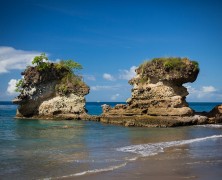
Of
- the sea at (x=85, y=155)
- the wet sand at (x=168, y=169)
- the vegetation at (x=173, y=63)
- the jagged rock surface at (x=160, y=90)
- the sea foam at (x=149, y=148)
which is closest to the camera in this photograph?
the wet sand at (x=168, y=169)

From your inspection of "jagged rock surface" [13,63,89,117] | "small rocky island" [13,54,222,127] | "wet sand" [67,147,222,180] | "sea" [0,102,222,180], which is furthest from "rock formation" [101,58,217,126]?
"wet sand" [67,147,222,180]

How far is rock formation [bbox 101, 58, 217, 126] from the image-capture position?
4362 centimetres

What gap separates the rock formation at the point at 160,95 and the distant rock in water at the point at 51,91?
32.4ft

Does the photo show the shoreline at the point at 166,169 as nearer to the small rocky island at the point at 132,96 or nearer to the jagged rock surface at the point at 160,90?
the small rocky island at the point at 132,96

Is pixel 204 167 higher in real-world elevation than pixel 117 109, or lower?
lower

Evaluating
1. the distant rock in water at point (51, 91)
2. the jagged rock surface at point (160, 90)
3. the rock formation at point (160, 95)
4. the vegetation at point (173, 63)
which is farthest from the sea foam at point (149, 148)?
the distant rock in water at point (51, 91)

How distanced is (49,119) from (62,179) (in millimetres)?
41912

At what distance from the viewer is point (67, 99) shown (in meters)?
58.1

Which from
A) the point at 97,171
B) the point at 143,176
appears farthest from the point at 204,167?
the point at 97,171

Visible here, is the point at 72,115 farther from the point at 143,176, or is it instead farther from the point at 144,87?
the point at 143,176

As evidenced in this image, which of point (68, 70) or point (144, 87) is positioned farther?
point (68, 70)

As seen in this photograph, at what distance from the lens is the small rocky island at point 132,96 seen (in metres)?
44.2

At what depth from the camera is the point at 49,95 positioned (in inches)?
2327

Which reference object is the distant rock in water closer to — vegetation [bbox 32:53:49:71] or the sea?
vegetation [bbox 32:53:49:71]
